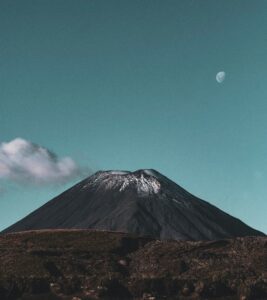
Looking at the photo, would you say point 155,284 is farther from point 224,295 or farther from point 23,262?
point 23,262

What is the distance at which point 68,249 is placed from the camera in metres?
90.2

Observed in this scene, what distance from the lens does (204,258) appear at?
82.7 meters

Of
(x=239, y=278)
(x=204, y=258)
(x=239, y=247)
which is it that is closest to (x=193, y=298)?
(x=239, y=278)

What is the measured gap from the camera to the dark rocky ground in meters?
58.1

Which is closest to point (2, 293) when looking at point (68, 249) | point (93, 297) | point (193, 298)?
point (93, 297)

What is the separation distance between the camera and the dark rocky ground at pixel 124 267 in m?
58.1

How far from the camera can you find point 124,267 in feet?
257

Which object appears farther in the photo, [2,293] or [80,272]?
[80,272]

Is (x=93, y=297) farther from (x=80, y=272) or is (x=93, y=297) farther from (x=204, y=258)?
(x=204, y=258)

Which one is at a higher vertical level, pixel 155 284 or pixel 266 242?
pixel 266 242

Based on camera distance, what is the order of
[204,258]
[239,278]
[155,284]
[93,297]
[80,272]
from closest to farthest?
[93,297], [155,284], [239,278], [80,272], [204,258]

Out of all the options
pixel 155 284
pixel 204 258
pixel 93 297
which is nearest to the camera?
pixel 93 297

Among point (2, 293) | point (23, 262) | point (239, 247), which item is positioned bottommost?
point (2, 293)

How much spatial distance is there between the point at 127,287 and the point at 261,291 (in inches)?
566
